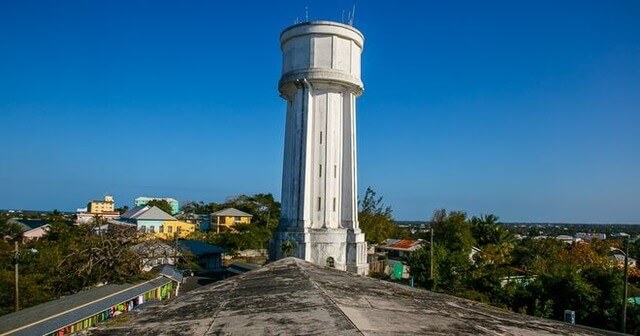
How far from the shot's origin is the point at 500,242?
43.8 metres

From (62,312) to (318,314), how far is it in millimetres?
15332

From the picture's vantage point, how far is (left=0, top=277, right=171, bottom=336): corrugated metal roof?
1512 cm

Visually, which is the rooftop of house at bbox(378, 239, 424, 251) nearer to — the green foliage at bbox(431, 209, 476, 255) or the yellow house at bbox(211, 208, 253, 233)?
the green foliage at bbox(431, 209, 476, 255)

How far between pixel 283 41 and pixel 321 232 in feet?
40.9

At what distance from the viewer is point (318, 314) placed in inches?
224

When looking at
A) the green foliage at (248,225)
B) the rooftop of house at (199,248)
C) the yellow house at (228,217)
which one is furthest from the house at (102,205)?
the rooftop of house at (199,248)

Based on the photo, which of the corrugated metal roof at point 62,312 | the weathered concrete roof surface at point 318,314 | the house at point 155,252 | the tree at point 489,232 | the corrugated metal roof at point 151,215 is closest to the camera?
the weathered concrete roof surface at point 318,314

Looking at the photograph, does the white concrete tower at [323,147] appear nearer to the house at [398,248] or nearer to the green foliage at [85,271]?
the green foliage at [85,271]

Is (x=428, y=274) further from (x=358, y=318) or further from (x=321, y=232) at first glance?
(x=358, y=318)

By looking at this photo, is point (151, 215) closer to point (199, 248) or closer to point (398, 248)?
point (199, 248)

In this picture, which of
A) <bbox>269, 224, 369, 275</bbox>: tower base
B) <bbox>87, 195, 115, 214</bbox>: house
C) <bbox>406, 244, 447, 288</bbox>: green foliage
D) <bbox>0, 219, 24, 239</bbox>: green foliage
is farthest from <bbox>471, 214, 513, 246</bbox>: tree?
<bbox>87, 195, 115, 214</bbox>: house

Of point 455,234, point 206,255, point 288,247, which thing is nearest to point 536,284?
point 288,247

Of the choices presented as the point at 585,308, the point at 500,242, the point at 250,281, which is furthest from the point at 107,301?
the point at 500,242

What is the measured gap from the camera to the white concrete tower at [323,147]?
2747 cm
